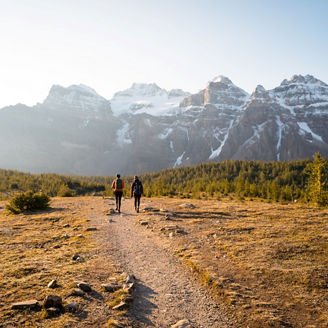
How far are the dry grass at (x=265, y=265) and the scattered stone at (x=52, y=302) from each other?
4563 mm

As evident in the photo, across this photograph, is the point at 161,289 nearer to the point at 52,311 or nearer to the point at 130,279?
the point at 130,279

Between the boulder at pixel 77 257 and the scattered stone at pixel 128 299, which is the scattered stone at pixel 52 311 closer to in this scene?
the scattered stone at pixel 128 299

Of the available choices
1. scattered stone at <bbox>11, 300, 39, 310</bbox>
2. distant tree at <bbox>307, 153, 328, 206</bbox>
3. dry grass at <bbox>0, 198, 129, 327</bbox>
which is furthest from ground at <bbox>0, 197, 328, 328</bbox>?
distant tree at <bbox>307, 153, 328, 206</bbox>

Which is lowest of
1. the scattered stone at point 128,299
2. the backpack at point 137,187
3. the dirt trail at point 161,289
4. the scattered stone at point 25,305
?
the dirt trail at point 161,289

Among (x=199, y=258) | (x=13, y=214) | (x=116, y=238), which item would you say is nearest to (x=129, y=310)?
(x=199, y=258)

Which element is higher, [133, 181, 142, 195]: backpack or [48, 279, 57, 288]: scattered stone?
[133, 181, 142, 195]: backpack

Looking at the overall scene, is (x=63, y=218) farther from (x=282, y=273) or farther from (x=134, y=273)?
(x=282, y=273)

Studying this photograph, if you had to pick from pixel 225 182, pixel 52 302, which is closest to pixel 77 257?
pixel 52 302

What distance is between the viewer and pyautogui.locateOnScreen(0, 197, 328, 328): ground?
6348 millimetres

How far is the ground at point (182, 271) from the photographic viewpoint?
250 inches

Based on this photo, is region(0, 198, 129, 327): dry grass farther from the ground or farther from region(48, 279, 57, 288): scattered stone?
region(48, 279, 57, 288): scattered stone

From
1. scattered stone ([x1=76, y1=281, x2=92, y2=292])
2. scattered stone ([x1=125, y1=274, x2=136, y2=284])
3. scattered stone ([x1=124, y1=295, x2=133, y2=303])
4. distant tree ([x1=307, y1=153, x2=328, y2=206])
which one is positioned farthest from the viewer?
distant tree ([x1=307, y1=153, x2=328, y2=206])

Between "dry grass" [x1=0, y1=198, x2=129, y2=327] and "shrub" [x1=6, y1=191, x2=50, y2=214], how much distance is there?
9.31 meters

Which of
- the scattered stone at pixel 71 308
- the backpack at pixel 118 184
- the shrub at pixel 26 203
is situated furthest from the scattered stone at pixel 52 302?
the shrub at pixel 26 203
